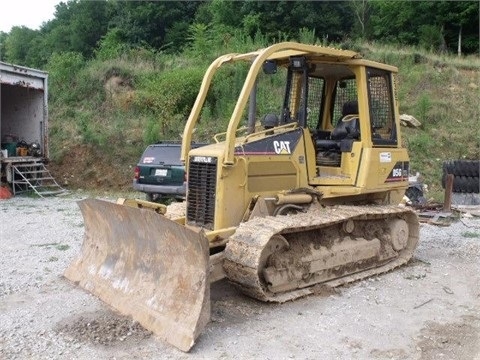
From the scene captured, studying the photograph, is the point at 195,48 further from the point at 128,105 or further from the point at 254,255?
the point at 254,255

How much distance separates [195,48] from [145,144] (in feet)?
31.1

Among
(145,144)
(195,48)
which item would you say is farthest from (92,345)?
(195,48)

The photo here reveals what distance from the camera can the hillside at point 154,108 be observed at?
55.0 feet

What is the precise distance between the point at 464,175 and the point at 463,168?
0.17 metres

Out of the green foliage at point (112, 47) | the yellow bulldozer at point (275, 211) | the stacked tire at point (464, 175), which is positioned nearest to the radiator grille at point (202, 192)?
the yellow bulldozer at point (275, 211)

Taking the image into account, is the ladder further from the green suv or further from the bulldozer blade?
the bulldozer blade

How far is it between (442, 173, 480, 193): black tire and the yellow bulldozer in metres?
5.75

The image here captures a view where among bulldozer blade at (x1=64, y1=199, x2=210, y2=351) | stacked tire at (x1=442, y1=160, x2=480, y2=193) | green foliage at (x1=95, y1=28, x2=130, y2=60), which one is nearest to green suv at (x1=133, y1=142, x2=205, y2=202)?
bulldozer blade at (x1=64, y1=199, x2=210, y2=351)

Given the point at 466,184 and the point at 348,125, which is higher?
the point at 348,125

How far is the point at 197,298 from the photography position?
5.09 m

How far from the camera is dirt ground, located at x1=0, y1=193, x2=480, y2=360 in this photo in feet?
15.7

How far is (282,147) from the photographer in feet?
22.2

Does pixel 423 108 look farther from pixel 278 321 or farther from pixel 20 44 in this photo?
pixel 20 44

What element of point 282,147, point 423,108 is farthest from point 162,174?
point 423,108
